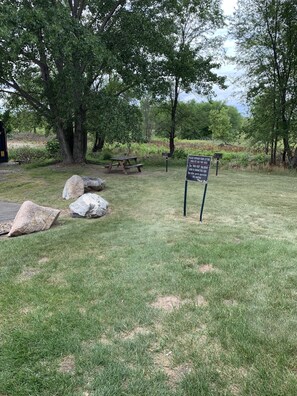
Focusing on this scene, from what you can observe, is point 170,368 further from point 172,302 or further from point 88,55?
point 88,55

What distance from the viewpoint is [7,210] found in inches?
205

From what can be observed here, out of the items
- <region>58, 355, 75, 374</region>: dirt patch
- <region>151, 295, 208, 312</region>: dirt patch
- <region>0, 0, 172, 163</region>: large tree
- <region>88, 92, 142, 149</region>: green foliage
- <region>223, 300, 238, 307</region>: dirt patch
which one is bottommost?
<region>58, 355, 75, 374</region>: dirt patch

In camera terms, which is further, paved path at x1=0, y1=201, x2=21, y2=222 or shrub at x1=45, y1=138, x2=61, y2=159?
shrub at x1=45, y1=138, x2=61, y2=159

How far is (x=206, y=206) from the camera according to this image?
17.3 feet

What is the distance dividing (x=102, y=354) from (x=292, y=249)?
89.9 inches

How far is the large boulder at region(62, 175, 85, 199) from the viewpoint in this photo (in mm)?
5977

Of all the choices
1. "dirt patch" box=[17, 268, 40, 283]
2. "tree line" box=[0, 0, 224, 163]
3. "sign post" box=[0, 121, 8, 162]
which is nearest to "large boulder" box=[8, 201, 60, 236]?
"dirt patch" box=[17, 268, 40, 283]

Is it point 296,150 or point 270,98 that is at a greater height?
point 270,98

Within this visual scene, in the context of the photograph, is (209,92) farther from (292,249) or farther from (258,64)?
(292,249)

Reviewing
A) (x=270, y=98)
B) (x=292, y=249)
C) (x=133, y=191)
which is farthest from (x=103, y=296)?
(x=270, y=98)

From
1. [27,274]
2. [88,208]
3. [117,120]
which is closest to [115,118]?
[117,120]

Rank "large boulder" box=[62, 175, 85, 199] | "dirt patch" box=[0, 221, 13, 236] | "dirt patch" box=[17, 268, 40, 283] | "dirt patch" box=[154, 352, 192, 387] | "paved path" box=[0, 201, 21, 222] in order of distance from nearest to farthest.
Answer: "dirt patch" box=[154, 352, 192, 387] < "dirt patch" box=[17, 268, 40, 283] < "dirt patch" box=[0, 221, 13, 236] < "paved path" box=[0, 201, 21, 222] < "large boulder" box=[62, 175, 85, 199]

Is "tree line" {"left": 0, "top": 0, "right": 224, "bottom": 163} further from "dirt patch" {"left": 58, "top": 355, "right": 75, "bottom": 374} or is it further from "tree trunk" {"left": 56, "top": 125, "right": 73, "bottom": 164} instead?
"dirt patch" {"left": 58, "top": 355, "right": 75, "bottom": 374}

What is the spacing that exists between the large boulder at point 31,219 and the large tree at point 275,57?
9.62 metres
